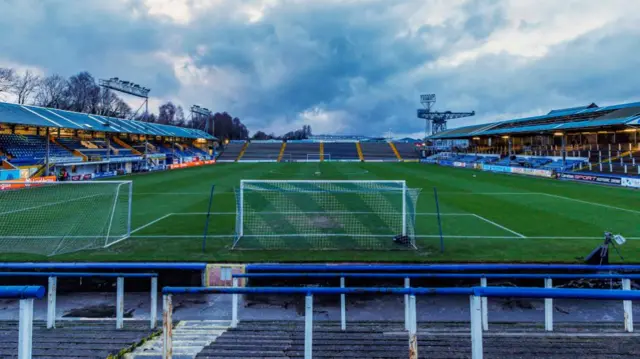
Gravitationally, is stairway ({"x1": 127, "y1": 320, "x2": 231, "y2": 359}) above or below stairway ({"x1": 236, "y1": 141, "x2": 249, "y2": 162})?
below

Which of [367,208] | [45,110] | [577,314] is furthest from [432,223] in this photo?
[45,110]

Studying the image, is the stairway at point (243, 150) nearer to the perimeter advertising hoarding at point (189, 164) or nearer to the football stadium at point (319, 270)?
the perimeter advertising hoarding at point (189, 164)

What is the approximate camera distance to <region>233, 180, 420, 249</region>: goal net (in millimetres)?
11056

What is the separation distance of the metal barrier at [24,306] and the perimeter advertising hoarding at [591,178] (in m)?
36.5

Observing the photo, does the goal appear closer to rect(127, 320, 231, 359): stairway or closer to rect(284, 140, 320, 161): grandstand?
rect(284, 140, 320, 161): grandstand

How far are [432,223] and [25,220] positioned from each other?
1670 centimetres

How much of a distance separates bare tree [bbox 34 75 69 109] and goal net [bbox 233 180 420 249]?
73542 mm

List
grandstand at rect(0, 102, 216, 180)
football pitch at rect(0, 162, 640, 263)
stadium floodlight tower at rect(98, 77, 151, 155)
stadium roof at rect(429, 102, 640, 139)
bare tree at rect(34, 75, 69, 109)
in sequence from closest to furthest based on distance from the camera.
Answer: football pitch at rect(0, 162, 640, 263) < grandstand at rect(0, 102, 216, 180) < stadium roof at rect(429, 102, 640, 139) < stadium floodlight tower at rect(98, 77, 151, 155) < bare tree at rect(34, 75, 69, 109)

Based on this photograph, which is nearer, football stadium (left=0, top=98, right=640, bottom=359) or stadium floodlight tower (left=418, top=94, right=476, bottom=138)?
football stadium (left=0, top=98, right=640, bottom=359)

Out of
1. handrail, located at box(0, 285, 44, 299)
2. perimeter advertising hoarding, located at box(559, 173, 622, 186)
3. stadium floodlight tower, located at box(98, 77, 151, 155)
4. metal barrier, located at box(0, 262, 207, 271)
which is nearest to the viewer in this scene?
handrail, located at box(0, 285, 44, 299)

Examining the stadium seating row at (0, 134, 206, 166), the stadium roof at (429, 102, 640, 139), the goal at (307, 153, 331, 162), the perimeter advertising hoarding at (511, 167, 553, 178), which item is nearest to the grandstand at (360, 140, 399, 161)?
the goal at (307, 153, 331, 162)

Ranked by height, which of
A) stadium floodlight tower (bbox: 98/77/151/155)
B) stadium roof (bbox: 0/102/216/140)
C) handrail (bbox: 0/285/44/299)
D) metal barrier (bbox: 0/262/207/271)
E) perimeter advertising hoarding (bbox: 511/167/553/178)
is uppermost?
stadium floodlight tower (bbox: 98/77/151/155)

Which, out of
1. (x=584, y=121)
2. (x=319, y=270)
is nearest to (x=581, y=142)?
(x=584, y=121)

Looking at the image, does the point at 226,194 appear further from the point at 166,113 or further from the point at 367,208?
the point at 166,113
